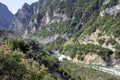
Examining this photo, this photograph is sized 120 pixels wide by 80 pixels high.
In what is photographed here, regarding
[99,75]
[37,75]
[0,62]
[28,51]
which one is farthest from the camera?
[99,75]

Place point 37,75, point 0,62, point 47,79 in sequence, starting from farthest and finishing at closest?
point 47,79, point 37,75, point 0,62

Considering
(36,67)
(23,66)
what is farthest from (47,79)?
(23,66)

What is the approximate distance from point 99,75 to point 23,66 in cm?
14708

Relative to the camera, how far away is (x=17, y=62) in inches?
1495

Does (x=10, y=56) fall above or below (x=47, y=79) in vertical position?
above

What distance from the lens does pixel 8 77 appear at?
36188 millimetres

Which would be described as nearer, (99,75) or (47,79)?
(47,79)

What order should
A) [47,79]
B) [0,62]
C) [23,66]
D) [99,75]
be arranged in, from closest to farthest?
[0,62] < [23,66] < [47,79] < [99,75]

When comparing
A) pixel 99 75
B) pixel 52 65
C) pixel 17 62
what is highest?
pixel 17 62

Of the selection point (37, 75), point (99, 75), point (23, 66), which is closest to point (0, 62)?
point (23, 66)

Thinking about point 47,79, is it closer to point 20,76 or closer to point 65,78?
point 20,76

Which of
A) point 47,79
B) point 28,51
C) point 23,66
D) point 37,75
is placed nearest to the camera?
point 23,66

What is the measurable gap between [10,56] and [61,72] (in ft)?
254

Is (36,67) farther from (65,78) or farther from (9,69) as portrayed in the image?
(65,78)
